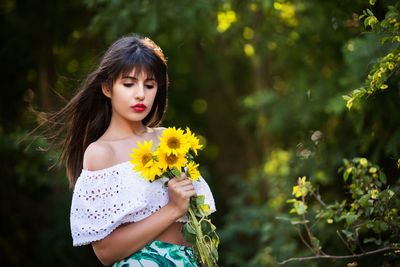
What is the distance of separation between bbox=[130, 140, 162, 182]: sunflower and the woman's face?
256 millimetres

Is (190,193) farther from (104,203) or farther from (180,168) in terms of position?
(104,203)

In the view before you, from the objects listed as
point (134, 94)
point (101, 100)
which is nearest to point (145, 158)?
point (134, 94)

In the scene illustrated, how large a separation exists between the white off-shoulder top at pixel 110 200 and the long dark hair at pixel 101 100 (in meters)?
0.39

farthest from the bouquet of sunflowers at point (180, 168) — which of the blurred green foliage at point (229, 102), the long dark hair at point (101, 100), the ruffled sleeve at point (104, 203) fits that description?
the blurred green foliage at point (229, 102)

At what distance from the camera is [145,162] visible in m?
2.57

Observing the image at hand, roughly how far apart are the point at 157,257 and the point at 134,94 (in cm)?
67

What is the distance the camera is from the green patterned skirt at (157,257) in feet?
8.72

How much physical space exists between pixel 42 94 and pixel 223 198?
9.13 ft

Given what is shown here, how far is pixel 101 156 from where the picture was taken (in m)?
2.70

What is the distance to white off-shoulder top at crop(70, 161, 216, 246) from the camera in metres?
2.64

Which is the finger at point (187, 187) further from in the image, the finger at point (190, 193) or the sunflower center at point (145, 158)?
the sunflower center at point (145, 158)

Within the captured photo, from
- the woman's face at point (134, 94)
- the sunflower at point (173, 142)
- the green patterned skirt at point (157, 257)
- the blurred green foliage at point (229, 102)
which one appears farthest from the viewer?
the blurred green foliage at point (229, 102)

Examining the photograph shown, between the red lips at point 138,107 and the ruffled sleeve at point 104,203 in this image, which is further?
the red lips at point 138,107

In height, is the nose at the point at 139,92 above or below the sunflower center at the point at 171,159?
above
